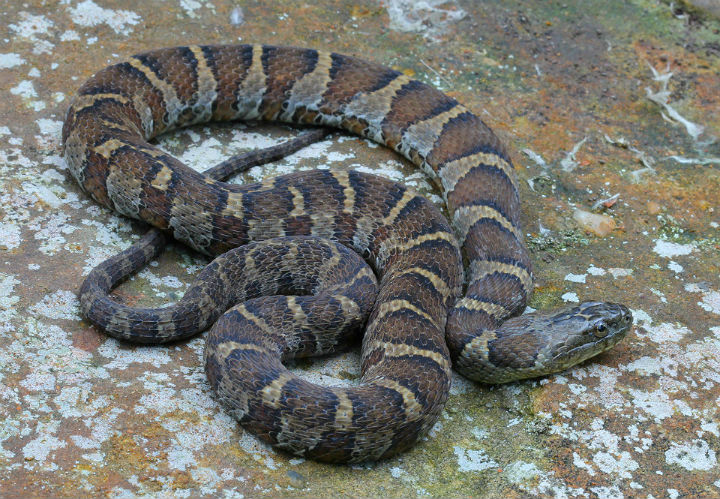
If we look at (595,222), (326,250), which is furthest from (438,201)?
(326,250)

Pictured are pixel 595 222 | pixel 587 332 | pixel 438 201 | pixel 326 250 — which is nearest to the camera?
pixel 587 332

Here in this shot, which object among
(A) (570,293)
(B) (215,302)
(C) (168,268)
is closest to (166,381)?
(B) (215,302)

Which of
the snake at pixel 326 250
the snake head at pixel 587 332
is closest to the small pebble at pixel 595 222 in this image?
the snake at pixel 326 250

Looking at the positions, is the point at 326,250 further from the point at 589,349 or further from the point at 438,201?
the point at 589,349

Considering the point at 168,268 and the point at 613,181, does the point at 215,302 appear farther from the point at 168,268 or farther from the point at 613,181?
the point at 613,181

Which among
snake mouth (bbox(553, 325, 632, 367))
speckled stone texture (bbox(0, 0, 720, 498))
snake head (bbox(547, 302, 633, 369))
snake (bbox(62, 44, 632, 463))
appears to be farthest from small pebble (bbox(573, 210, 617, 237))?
snake mouth (bbox(553, 325, 632, 367))

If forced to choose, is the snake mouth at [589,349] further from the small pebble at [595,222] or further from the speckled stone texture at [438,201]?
the small pebble at [595,222]

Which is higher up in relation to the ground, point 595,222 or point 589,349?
point 595,222
